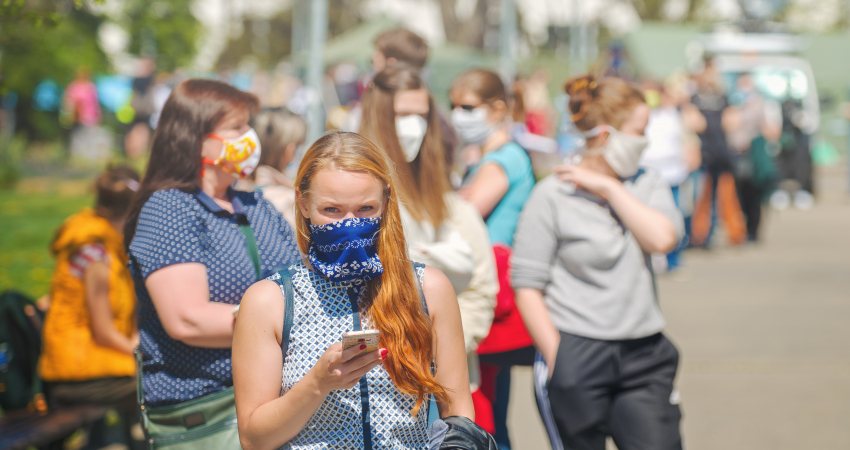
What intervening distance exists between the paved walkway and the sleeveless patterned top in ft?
12.8

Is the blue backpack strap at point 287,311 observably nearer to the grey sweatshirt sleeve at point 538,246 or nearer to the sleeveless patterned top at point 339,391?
the sleeveless patterned top at point 339,391

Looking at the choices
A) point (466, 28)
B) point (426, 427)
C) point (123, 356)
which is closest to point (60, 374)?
point (123, 356)

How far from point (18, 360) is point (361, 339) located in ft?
11.8

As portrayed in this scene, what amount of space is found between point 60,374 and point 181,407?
2.22 m

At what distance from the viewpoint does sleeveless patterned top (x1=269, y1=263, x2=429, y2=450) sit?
3047 millimetres

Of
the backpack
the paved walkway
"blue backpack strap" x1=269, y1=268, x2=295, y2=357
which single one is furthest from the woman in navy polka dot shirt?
the paved walkway

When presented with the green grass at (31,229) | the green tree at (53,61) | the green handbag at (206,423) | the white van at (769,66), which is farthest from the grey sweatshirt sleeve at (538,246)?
the white van at (769,66)

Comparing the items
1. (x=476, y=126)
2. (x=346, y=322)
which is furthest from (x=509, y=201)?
(x=346, y=322)

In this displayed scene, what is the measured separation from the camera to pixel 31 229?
15539mm

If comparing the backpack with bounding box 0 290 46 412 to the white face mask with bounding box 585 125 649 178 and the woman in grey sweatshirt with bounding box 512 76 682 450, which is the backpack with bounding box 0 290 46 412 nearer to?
the woman in grey sweatshirt with bounding box 512 76 682 450

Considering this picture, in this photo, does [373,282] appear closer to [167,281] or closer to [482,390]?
[167,281]

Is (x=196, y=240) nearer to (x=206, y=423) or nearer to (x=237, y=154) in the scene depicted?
(x=237, y=154)

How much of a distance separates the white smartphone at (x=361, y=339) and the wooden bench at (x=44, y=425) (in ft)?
10.2

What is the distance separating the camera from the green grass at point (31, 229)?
38.9ft
